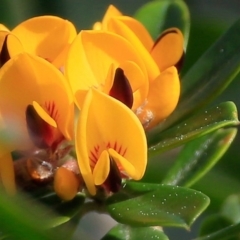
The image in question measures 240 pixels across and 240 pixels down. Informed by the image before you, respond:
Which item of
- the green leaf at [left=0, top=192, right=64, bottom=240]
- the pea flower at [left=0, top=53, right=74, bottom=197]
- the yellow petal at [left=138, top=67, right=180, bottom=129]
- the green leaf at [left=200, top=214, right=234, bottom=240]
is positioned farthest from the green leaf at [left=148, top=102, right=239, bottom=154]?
the green leaf at [left=0, top=192, right=64, bottom=240]

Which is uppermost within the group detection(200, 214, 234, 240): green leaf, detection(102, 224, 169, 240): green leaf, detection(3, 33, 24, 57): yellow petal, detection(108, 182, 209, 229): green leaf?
detection(3, 33, 24, 57): yellow petal

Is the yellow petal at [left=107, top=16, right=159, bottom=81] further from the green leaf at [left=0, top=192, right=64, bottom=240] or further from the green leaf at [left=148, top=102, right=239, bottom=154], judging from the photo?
the green leaf at [left=0, top=192, right=64, bottom=240]

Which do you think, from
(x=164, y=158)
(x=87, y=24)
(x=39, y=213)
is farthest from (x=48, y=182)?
(x=87, y=24)

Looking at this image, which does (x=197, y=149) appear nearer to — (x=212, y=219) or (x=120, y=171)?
(x=212, y=219)

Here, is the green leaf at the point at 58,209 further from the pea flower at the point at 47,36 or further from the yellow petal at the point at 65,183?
the pea flower at the point at 47,36

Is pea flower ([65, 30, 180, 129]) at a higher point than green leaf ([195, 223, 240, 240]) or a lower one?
higher
